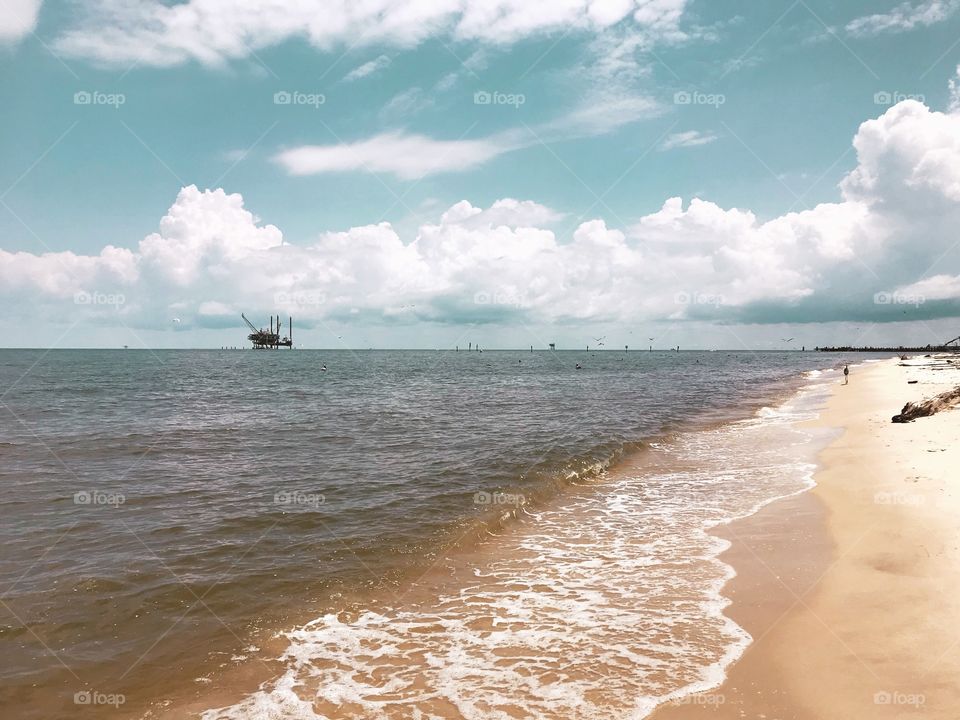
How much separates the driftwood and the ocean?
4119mm

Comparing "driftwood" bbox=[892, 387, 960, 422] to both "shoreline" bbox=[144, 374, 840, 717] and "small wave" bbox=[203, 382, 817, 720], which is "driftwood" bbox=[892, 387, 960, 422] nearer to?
"shoreline" bbox=[144, 374, 840, 717]

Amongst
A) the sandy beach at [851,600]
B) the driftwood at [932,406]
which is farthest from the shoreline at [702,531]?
the driftwood at [932,406]

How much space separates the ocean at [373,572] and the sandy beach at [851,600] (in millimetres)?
572

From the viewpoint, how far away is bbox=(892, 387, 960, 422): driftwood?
2362 centimetres

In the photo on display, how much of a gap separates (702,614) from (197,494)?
1540cm

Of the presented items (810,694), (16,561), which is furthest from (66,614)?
(810,694)

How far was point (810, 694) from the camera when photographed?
6430mm

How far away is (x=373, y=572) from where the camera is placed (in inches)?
442

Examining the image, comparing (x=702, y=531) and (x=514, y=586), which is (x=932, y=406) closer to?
(x=702, y=531)

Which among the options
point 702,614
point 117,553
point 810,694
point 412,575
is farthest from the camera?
point 117,553

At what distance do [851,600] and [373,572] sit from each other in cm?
873

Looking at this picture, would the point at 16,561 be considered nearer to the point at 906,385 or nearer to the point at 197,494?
the point at 197,494

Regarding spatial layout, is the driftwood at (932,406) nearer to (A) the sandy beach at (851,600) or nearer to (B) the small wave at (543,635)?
(A) the sandy beach at (851,600)

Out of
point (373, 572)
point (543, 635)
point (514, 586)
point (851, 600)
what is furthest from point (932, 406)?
point (373, 572)
